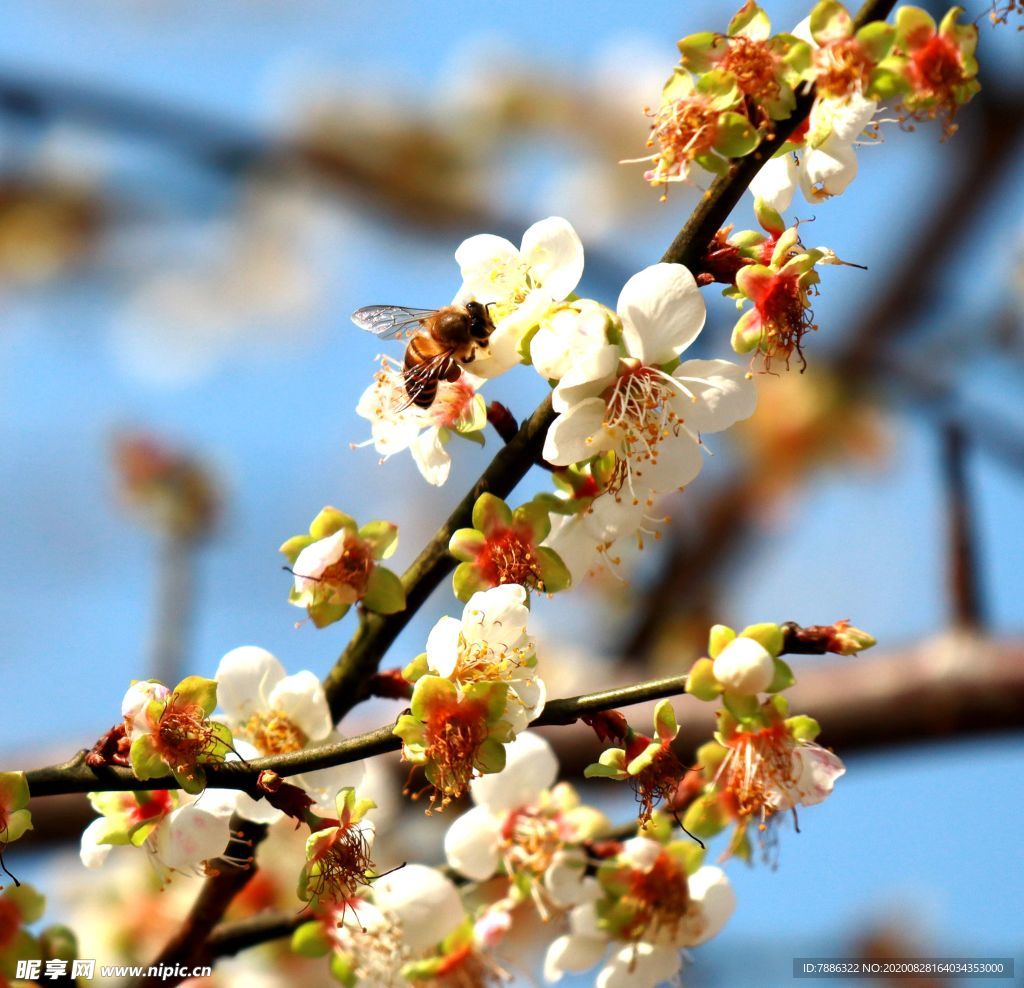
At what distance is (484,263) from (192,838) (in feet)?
1.33

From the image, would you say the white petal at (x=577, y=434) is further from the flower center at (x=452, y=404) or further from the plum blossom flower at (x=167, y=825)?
the plum blossom flower at (x=167, y=825)

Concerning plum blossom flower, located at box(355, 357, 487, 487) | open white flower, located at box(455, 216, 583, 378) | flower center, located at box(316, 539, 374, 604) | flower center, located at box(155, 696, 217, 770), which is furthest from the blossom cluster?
flower center, located at box(155, 696, 217, 770)

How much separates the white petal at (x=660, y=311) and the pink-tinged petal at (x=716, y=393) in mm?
30

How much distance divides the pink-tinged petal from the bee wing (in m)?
0.46

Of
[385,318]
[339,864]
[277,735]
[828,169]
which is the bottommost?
[339,864]

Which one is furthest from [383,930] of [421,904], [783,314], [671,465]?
[783,314]

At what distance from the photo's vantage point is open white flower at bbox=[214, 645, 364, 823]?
823 mm

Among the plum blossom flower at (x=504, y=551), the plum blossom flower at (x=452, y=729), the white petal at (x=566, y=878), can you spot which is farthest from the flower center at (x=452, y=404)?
the white petal at (x=566, y=878)

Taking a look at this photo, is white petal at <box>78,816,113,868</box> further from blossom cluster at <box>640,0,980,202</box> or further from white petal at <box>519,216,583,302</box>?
blossom cluster at <box>640,0,980,202</box>

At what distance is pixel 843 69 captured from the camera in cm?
72

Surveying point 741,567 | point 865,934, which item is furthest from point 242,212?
point 865,934

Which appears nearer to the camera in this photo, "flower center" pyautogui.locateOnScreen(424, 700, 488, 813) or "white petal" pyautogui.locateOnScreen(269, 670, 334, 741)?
"flower center" pyautogui.locateOnScreen(424, 700, 488, 813)

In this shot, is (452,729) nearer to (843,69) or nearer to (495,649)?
(495,649)

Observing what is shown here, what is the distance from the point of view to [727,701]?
711 mm
